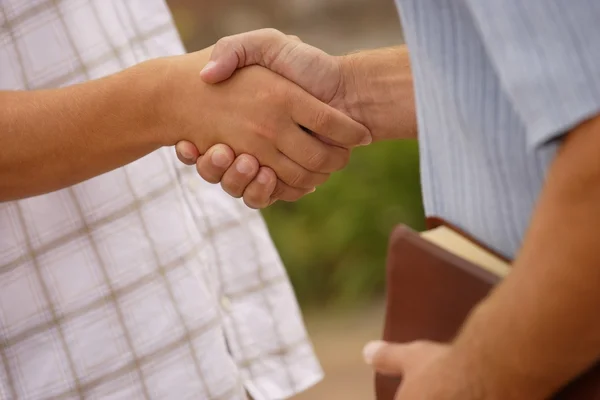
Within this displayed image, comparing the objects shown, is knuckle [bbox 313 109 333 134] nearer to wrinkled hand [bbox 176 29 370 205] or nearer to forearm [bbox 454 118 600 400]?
wrinkled hand [bbox 176 29 370 205]

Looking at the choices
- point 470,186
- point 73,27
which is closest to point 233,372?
point 73,27

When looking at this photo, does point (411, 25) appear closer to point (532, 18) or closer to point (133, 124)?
point (532, 18)

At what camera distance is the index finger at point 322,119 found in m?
1.35

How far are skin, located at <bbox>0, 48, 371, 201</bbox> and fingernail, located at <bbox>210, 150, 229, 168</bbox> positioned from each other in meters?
0.03

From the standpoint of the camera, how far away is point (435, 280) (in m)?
0.84

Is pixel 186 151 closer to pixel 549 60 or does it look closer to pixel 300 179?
pixel 300 179

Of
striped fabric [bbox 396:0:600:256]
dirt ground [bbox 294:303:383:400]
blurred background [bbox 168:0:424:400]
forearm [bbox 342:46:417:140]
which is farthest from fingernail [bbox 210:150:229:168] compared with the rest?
blurred background [bbox 168:0:424:400]

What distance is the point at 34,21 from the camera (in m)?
1.35

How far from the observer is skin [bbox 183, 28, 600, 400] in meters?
0.66

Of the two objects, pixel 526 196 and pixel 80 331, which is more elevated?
pixel 80 331

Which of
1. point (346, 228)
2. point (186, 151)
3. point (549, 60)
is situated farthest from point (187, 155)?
point (346, 228)

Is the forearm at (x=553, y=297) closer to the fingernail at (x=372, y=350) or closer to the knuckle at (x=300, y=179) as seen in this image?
the fingernail at (x=372, y=350)

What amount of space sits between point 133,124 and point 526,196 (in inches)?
27.8

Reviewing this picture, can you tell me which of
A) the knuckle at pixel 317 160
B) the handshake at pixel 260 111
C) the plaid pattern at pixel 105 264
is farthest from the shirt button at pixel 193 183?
the knuckle at pixel 317 160
